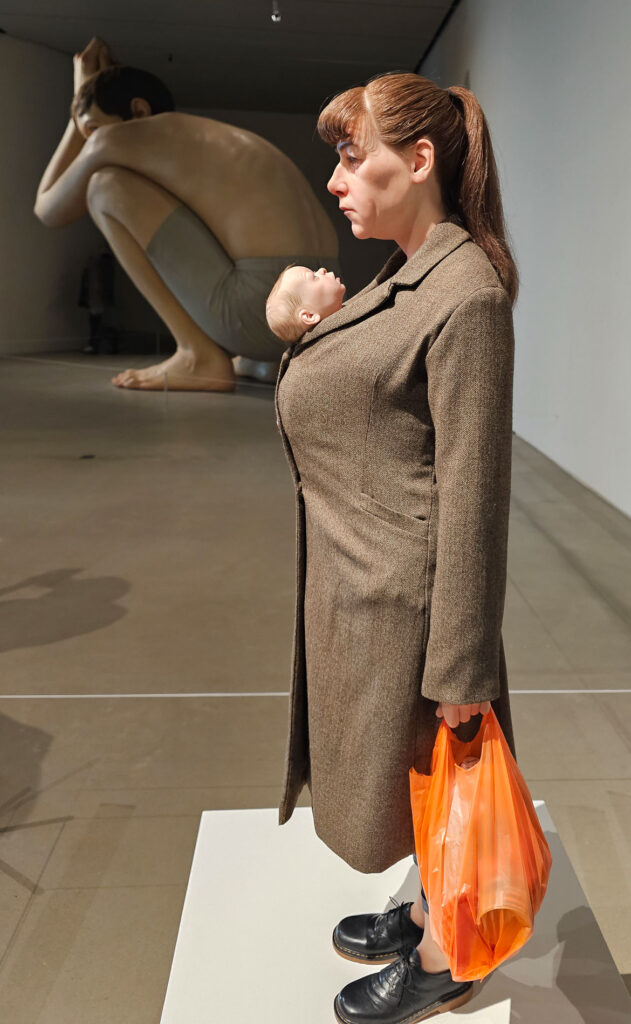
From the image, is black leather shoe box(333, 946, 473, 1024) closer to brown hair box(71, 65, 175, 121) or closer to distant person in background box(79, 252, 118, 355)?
distant person in background box(79, 252, 118, 355)

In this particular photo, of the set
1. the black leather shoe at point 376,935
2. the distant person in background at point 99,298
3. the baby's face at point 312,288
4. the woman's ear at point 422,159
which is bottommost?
the black leather shoe at point 376,935

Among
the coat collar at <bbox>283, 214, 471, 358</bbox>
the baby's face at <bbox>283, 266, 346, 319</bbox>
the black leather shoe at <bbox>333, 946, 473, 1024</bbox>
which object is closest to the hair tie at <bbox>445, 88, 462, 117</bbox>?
the coat collar at <bbox>283, 214, 471, 358</bbox>

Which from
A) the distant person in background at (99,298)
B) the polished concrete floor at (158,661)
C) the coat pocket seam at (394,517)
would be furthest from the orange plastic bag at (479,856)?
the distant person in background at (99,298)

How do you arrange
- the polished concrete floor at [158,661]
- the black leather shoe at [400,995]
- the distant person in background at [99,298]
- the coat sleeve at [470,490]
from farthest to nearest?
the distant person in background at [99,298] → the polished concrete floor at [158,661] → the black leather shoe at [400,995] → the coat sleeve at [470,490]

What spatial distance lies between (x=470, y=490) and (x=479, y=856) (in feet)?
1.68

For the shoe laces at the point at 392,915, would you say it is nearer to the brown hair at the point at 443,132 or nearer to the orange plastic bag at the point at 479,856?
the orange plastic bag at the point at 479,856

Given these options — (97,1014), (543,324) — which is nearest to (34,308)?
(543,324)

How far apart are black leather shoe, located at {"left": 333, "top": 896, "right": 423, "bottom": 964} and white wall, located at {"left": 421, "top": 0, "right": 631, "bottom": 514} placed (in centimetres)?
293

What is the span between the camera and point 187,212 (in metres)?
4.75

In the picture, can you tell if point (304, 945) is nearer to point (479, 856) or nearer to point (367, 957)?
point (367, 957)

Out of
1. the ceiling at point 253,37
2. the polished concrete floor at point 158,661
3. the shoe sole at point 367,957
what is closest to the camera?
the shoe sole at point 367,957

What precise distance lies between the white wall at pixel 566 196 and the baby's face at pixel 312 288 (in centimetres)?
310

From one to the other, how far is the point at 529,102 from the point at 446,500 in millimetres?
4572

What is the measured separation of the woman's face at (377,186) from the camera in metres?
1.27
